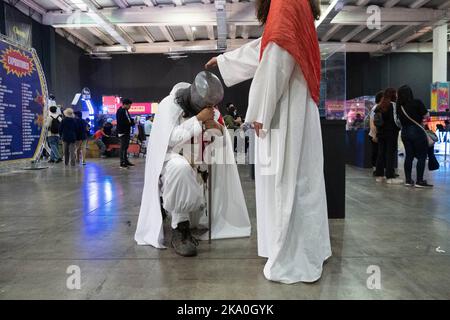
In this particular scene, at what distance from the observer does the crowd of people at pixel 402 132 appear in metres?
5.23

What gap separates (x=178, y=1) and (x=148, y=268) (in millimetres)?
11892

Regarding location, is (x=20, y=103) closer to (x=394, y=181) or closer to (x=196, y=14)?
(x=196, y=14)

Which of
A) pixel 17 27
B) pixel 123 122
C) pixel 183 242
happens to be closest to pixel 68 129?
Result: pixel 123 122

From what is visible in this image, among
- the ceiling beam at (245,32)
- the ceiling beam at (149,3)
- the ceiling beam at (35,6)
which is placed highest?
the ceiling beam at (245,32)

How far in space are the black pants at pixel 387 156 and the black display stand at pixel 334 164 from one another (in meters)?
2.72

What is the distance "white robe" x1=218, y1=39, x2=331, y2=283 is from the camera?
6.34 ft

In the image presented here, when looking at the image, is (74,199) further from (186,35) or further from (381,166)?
(186,35)

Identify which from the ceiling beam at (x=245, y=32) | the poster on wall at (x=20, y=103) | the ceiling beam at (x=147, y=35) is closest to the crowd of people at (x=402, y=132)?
the poster on wall at (x=20, y=103)

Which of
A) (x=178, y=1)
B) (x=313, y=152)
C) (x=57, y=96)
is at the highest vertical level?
(x=178, y=1)

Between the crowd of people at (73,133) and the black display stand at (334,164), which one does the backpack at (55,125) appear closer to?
the crowd of people at (73,133)

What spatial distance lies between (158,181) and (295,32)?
4.16 ft

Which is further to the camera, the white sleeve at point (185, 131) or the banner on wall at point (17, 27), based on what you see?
the banner on wall at point (17, 27)

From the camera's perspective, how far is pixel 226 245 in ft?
8.66
